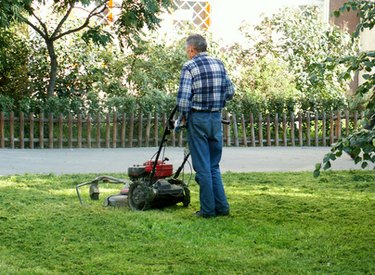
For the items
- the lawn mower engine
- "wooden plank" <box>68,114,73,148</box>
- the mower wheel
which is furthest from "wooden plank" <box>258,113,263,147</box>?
the mower wheel

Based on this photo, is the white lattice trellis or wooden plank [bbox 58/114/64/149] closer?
wooden plank [bbox 58/114/64/149]

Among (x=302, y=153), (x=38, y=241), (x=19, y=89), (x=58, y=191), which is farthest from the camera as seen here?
(x=19, y=89)

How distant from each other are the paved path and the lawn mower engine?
4.25 meters

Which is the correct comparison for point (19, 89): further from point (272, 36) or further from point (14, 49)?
point (272, 36)

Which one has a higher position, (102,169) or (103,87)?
(103,87)

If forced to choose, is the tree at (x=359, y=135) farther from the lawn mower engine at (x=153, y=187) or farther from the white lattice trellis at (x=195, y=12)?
the white lattice trellis at (x=195, y=12)

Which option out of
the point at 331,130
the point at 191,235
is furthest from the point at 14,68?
the point at 191,235

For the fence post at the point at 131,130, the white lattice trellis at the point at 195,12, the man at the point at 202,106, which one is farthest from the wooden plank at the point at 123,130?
the man at the point at 202,106

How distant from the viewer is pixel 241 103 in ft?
65.3

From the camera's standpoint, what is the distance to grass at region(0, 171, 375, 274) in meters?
6.45

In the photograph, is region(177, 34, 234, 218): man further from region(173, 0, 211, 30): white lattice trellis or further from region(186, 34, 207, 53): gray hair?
region(173, 0, 211, 30): white lattice trellis

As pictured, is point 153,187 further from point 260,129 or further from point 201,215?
point 260,129

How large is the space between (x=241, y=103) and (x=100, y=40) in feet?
12.5

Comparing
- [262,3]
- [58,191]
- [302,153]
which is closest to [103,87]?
[302,153]
